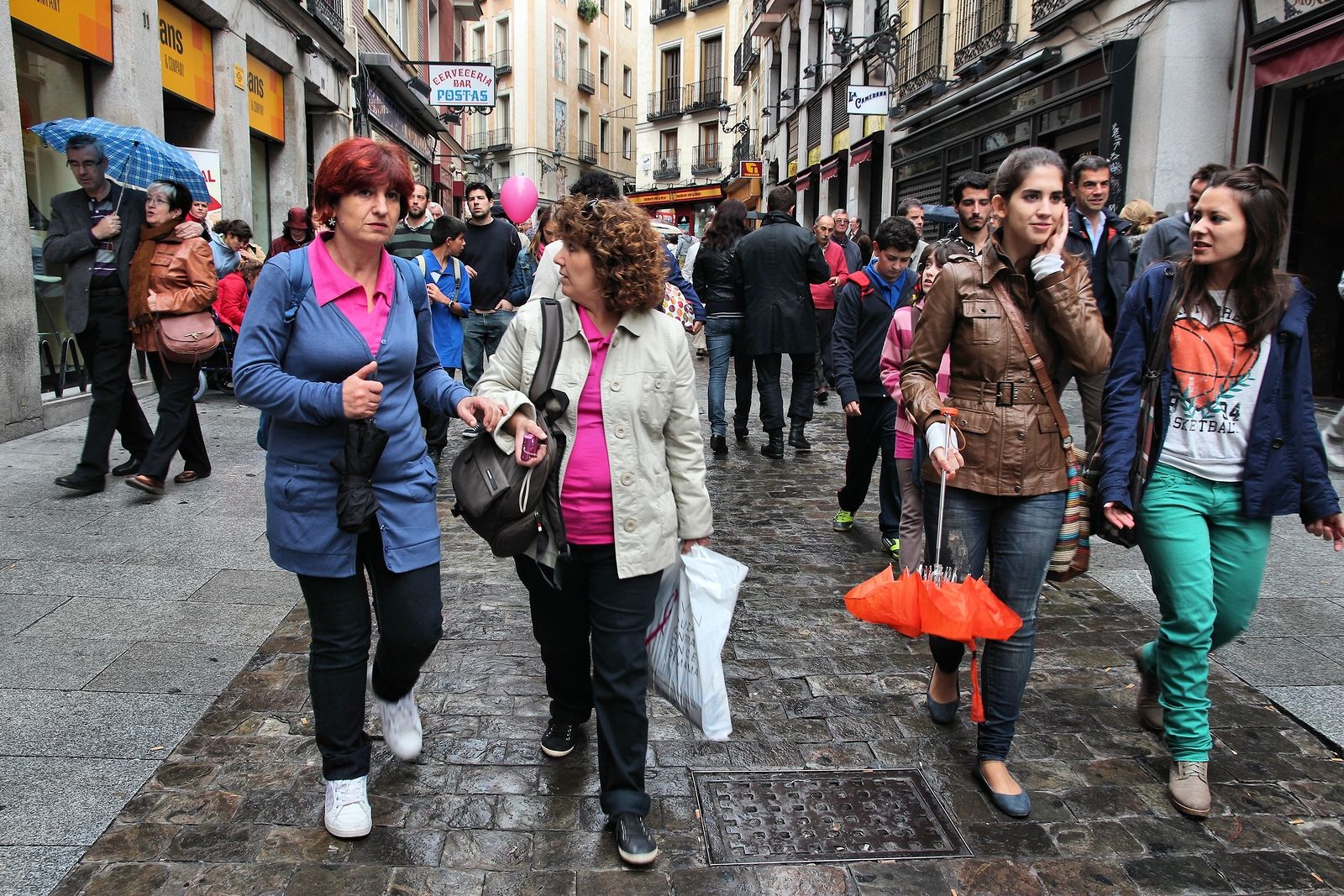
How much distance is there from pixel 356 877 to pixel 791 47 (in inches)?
1270

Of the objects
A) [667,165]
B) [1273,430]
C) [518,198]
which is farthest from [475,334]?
[667,165]

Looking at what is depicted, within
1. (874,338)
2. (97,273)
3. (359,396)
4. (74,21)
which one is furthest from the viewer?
(74,21)

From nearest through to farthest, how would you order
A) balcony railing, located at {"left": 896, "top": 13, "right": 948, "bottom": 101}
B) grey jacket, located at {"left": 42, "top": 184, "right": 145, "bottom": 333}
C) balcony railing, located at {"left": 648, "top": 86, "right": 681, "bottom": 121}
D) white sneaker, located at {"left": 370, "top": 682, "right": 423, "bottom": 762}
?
white sneaker, located at {"left": 370, "top": 682, "right": 423, "bottom": 762} < grey jacket, located at {"left": 42, "top": 184, "right": 145, "bottom": 333} < balcony railing, located at {"left": 896, "top": 13, "right": 948, "bottom": 101} < balcony railing, located at {"left": 648, "top": 86, "right": 681, "bottom": 121}

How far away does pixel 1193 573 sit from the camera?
10.4 ft

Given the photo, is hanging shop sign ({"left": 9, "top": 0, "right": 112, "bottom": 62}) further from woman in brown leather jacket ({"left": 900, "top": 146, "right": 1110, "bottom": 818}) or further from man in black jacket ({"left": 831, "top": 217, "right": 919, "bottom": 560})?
woman in brown leather jacket ({"left": 900, "top": 146, "right": 1110, "bottom": 818})

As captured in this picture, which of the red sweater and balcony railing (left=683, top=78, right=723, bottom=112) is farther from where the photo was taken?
balcony railing (left=683, top=78, right=723, bottom=112)

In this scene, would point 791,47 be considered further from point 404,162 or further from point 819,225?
point 404,162

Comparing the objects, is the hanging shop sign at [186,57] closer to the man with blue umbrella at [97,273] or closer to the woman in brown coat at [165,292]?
the man with blue umbrella at [97,273]

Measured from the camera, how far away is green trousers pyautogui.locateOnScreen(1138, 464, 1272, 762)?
3180 millimetres

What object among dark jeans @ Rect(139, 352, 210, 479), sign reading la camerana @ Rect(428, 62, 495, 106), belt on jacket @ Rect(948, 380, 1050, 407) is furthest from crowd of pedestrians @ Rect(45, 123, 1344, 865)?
sign reading la camerana @ Rect(428, 62, 495, 106)

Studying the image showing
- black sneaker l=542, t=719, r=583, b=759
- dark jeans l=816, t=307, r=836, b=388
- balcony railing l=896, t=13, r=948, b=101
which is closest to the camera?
black sneaker l=542, t=719, r=583, b=759

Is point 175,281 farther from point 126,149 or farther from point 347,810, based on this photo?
point 347,810

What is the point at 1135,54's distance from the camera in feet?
39.2

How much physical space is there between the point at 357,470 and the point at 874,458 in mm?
4134
